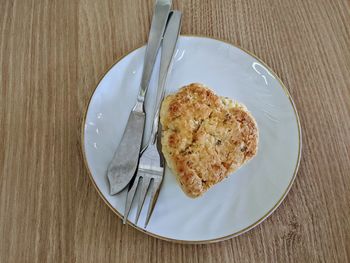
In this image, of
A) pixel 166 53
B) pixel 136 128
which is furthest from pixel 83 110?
pixel 166 53

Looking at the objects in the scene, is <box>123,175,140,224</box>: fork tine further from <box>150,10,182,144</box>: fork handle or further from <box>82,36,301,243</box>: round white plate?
<box>150,10,182,144</box>: fork handle

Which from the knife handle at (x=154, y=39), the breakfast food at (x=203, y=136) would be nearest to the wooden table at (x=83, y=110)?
the knife handle at (x=154, y=39)

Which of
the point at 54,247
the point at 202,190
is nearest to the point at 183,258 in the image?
the point at 202,190

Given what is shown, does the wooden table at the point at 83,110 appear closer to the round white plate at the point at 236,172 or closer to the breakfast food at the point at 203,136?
the round white plate at the point at 236,172

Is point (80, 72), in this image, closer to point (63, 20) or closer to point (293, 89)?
point (63, 20)

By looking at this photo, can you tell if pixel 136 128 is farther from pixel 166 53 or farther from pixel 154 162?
pixel 166 53

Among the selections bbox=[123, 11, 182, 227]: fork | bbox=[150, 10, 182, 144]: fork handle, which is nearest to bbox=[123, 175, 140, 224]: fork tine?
bbox=[123, 11, 182, 227]: fork
